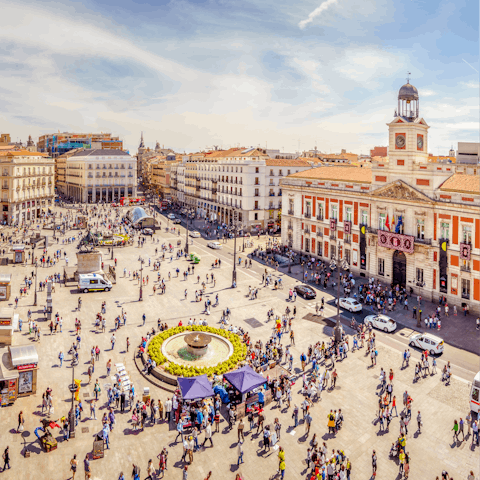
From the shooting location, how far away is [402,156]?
43.3 meters

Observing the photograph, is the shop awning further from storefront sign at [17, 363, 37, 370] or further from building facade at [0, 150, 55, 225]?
building facade at [0, 150, 55, 225]

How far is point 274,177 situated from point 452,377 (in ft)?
183

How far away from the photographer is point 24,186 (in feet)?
280

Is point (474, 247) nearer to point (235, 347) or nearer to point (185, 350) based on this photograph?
point (235, 347)

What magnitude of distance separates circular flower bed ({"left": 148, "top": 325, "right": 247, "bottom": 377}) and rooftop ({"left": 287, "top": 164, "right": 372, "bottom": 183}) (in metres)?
26.6

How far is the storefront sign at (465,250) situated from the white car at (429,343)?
34.6 ft

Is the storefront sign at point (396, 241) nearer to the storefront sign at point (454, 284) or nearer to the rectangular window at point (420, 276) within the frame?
the rectangular window at point (420, 276)

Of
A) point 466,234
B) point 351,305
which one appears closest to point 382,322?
point 351,305

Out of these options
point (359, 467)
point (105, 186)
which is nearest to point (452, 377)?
point (359, 467)

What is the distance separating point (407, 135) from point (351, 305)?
18.5 m

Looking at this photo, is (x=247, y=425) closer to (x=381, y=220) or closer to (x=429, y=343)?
(x=429, y=343)

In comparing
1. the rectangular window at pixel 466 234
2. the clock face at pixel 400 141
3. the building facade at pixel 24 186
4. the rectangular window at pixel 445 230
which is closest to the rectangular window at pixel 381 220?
the rectangular window at pixel 445 230

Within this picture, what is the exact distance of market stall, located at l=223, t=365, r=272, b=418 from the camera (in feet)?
75.0

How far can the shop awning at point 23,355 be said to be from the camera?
2375cm
